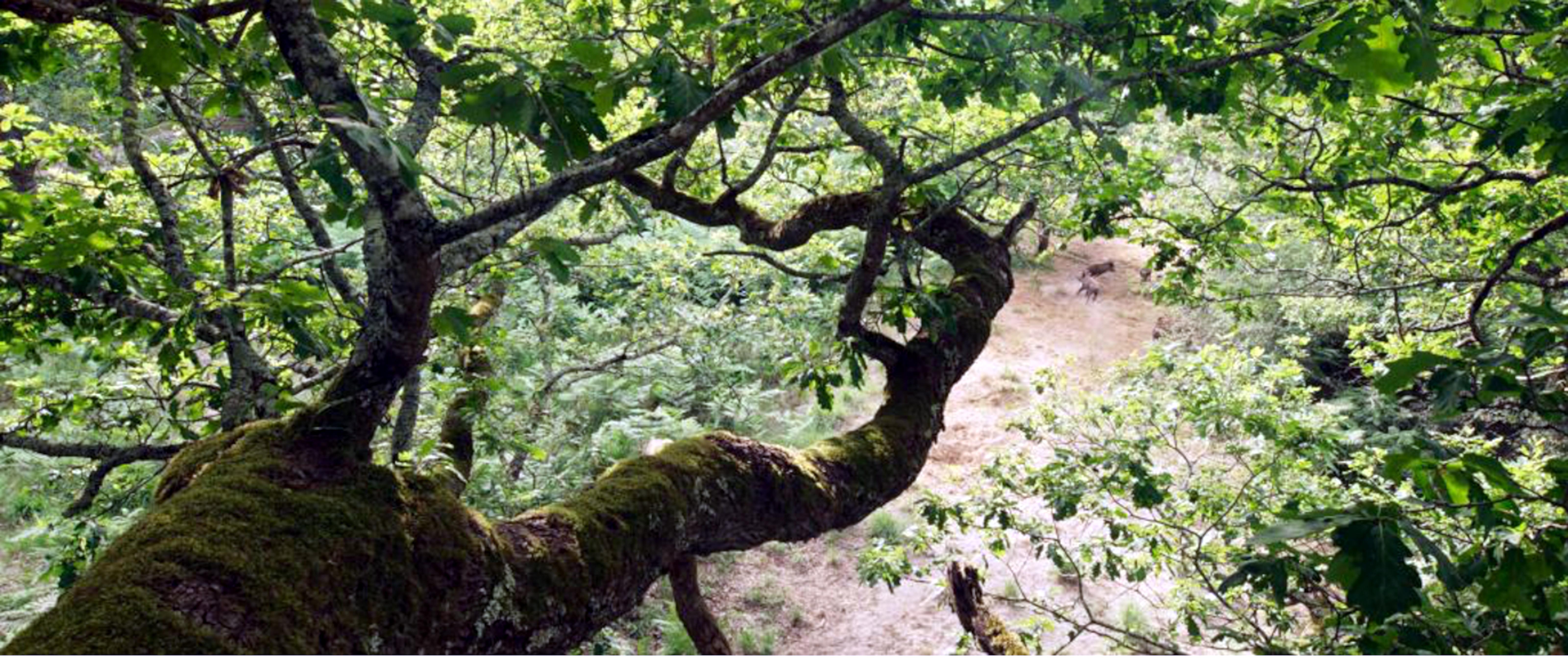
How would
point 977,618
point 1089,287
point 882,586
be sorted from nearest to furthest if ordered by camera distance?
point 977,618 < point 882,586 < point 1089,287

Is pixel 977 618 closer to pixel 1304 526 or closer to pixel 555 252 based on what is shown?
pixel 1304 526

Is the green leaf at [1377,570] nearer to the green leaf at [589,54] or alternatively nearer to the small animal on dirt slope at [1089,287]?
the green leaf at [589,54]

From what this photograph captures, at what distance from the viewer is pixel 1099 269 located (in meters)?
15.1

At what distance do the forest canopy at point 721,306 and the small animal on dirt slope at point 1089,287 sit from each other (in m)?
6.83

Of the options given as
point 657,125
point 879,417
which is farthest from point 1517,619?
point 657,125

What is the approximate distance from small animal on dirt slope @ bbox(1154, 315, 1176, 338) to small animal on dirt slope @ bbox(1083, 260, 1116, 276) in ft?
5.39

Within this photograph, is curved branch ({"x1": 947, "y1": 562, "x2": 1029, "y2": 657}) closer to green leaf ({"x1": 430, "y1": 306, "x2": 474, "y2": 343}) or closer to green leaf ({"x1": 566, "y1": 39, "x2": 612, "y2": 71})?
green leaf ({"x1": 430, "y1": 306, "x2": 474, "y2": 343})

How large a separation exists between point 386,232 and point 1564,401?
239 cm

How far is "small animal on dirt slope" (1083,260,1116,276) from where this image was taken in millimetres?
15117

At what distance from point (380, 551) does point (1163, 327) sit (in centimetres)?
1334

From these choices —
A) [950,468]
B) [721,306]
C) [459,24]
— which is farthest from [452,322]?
[721,306]

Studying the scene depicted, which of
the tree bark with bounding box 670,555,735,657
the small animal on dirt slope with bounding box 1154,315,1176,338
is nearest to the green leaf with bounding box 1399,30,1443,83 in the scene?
the tree bark with bounding box 670,555,735,657

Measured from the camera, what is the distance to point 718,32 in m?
3.48

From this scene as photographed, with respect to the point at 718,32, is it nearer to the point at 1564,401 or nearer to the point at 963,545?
the point at 1564,401
